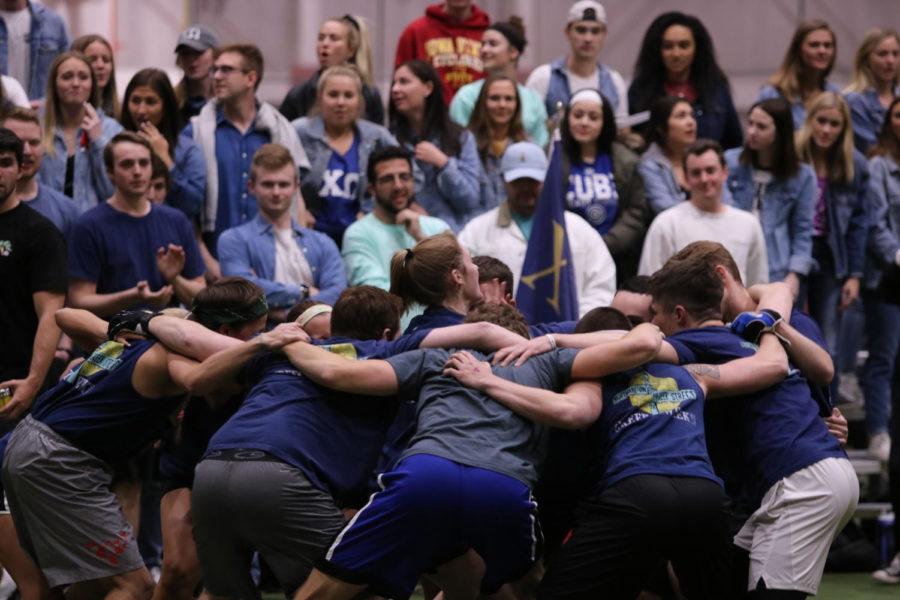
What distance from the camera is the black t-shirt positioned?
850 cm

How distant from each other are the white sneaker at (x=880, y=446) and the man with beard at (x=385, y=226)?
3152 millimetres

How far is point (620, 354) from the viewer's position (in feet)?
21.6

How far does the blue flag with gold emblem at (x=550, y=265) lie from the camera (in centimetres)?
942

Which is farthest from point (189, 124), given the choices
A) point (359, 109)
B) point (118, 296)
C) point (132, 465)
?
point (132, 465)

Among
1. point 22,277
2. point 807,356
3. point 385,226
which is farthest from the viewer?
point 385,226

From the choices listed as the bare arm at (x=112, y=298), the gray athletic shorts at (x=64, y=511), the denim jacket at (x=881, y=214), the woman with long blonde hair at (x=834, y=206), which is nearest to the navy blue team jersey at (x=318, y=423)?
the gray athletic shorts at (x=64, y=511)

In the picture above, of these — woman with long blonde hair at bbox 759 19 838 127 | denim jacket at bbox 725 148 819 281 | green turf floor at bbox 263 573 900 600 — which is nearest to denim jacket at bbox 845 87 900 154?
woman with long blonde hair at bbox 759 19 838 127

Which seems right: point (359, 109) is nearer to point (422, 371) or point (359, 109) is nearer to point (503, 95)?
point (503, 95)

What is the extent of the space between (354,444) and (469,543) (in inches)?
→ 26.4

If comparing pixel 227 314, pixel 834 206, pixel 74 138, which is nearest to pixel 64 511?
pixel 227 314

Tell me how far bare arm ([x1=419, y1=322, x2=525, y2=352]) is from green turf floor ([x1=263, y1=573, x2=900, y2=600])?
2.83 metres

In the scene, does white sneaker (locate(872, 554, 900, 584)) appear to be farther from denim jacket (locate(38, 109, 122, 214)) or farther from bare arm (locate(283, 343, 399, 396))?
denim jacket (locate(38, 109, 122, 214))

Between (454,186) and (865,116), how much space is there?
334cm

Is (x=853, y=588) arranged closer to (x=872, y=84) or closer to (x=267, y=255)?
(x=267, y=255)
